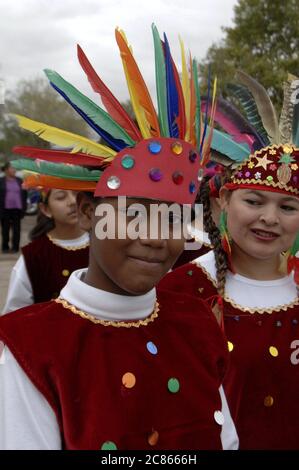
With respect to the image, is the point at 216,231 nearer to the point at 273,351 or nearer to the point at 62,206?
the point at 273,351

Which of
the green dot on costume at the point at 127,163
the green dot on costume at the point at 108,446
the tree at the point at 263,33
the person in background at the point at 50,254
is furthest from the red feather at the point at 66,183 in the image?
the tree at the point at 263,33

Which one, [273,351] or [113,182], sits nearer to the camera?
[113,182]

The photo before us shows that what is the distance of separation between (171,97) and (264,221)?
0.84 metres

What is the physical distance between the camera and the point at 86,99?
1656mm

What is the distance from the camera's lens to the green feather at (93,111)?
1.64 meters

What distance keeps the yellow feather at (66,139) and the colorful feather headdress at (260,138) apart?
984 millimetres

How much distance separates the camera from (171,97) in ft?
5.62

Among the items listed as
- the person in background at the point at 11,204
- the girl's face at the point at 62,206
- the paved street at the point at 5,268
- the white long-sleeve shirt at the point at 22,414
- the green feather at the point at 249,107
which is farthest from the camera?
the person in background at the point at 11,204

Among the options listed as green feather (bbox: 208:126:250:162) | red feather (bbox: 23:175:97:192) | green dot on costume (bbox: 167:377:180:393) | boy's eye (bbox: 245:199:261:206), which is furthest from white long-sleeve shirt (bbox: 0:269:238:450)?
green feather (bbox: 208:126:250:162)

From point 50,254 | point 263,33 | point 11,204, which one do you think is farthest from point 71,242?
point 263,33

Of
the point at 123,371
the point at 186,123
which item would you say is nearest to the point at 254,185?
the point at 186,123

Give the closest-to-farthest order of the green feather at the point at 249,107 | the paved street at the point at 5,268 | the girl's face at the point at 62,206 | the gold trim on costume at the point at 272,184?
the gold trim on costume at the point at 272,184 < the green feather at the point at 249,107 < the girl's face at the point at 62,206 < the paved street at the point at 5,268

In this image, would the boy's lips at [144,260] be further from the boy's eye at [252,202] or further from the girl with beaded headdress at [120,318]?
the boy's eye at [252,202]

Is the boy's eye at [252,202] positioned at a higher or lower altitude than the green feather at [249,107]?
lower
